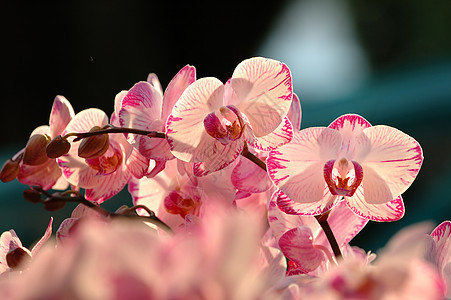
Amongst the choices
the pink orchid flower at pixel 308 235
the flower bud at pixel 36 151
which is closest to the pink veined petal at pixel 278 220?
the pink orchid flower at pixel 308 235

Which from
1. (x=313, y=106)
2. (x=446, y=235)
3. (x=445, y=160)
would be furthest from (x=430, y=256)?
(x=313, y=106)

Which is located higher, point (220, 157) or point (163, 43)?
point (220, 157)

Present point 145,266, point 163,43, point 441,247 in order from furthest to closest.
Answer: point 163,43 < point 441,247 < point 145,266

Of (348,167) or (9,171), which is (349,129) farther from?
(9,171)

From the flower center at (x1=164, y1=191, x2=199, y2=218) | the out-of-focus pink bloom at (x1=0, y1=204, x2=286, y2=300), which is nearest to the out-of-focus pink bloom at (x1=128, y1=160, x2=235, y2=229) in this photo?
the flower center at (x1=164, y1=191, x2=199, y2=218)

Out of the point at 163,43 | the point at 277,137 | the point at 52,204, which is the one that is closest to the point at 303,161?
the point at 277,137
